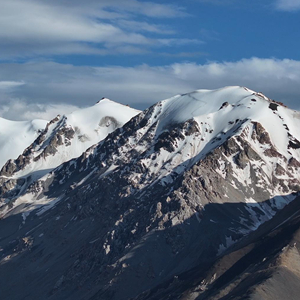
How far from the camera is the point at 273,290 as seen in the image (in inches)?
7318

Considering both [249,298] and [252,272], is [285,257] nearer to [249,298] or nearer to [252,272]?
[252,272]

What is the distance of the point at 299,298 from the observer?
611 ft

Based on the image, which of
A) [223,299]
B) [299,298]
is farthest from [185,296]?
[299,298]

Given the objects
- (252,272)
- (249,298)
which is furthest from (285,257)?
(249,298)

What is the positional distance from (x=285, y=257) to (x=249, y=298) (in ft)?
70.5

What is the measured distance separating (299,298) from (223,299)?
586 inches

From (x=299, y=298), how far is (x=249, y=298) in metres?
11.2

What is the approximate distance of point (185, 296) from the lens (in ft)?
655

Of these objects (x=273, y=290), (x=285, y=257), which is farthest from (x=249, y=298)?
(x=285, y=257)

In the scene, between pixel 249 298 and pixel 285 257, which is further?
pixel 285 257

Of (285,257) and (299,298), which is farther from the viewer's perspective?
(285,257)

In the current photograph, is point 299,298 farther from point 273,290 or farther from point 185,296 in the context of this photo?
point 185,296

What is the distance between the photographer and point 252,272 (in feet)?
651

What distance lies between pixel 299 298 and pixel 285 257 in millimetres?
15177
